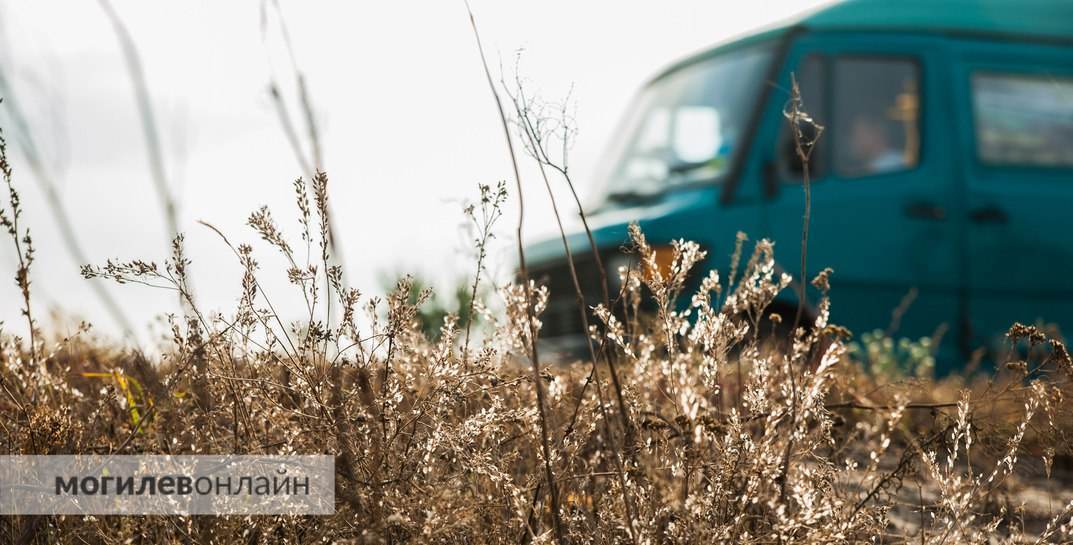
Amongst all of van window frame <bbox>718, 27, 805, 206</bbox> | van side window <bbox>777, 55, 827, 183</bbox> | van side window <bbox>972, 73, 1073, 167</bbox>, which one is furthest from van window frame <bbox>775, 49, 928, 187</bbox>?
van side window <bbox>972, 73, 1073, 167</bbox>

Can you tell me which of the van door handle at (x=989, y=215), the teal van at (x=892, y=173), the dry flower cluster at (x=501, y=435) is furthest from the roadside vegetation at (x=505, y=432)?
the van door handle at (x=989, y=215)

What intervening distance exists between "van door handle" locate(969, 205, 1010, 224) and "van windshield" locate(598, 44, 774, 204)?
56.5 inches

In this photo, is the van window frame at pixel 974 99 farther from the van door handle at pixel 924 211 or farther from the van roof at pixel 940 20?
the van door handle at pixel 924 211

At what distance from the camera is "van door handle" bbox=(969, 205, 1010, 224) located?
21.1ft

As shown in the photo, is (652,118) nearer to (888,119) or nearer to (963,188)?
(888,119)

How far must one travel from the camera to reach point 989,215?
6457 mm

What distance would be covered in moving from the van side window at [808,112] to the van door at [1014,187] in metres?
0.92

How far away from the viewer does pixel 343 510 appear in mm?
1938

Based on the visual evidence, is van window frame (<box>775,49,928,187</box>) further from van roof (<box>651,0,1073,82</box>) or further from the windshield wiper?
the windshield wiper

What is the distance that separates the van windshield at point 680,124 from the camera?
6492mm

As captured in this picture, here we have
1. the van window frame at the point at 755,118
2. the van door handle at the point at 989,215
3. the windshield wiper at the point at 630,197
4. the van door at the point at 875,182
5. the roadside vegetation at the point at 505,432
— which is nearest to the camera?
the roadside vegetation at the point at 505,432

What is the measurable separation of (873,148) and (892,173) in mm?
192

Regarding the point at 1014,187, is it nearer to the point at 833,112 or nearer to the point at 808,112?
the point at 833,112

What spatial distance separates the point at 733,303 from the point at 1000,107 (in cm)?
518
